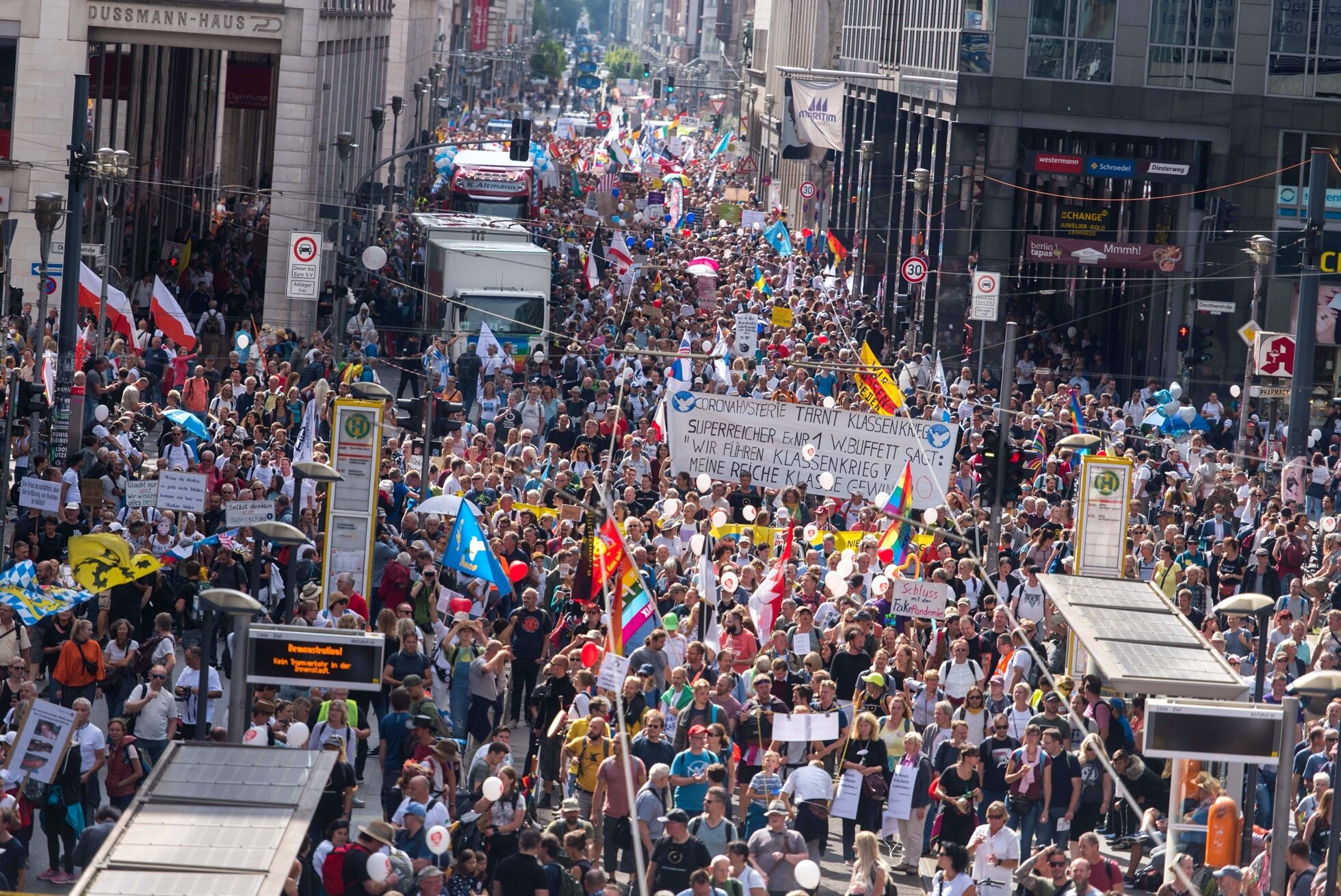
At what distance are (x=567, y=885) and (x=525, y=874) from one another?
264 millimetres

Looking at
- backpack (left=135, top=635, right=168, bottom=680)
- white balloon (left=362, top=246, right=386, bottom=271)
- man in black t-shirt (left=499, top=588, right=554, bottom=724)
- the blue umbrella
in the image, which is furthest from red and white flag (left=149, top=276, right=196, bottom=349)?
man in black t-shirt (left=499, top=588, right=554, bottom=724)

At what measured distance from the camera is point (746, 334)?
34188 mm

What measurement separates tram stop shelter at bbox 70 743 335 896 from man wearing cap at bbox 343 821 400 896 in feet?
4.31

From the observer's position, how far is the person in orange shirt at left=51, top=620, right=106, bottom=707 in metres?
16.4

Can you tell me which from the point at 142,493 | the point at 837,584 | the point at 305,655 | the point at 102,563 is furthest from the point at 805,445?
the point at 305,655

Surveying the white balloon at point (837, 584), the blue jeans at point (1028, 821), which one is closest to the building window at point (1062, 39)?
the white balloon at point (837, 584)

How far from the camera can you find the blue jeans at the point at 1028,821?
49.8 feet

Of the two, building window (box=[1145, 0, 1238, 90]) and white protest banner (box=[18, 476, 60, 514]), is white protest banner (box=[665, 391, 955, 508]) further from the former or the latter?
building window (box=[1145, 0, 1238, 90])

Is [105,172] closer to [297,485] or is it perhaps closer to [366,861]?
[297,485]

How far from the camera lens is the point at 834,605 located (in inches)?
744

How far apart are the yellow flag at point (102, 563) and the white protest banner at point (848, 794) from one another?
6.27m

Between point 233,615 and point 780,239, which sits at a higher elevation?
point 780,239

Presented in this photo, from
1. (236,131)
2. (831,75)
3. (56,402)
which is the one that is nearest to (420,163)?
(236,131)

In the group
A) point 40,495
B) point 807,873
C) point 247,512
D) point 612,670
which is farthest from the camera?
point 40,495
